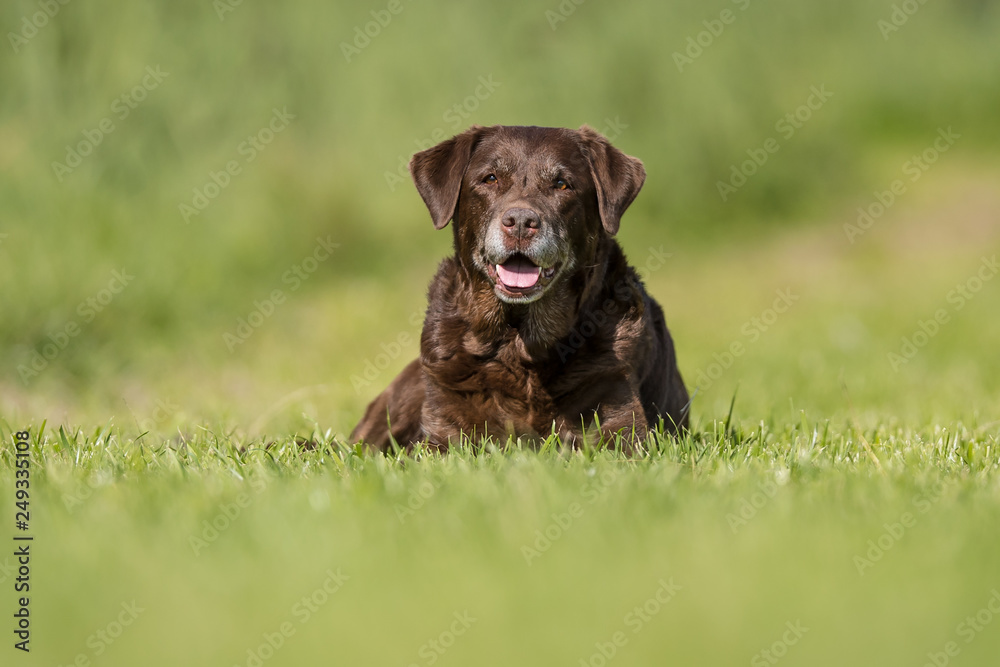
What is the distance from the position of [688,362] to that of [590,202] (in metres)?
4.63

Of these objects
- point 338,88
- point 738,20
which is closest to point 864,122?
point 738,20

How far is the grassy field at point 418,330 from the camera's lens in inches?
104

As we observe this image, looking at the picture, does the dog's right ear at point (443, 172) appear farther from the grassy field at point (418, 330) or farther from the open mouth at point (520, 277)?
the grassy field at point (418, 330)

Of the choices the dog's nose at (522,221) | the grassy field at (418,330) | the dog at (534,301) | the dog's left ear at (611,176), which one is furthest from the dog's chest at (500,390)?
the dog's left ear at (611,176)

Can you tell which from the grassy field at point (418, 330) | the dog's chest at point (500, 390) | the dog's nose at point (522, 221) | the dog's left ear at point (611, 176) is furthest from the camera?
the dog's left ear at point (611, 176)

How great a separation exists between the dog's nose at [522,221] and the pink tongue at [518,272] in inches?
8.4

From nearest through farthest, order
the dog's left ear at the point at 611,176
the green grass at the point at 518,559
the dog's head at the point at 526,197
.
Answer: the green grass at the point at 518,559, the dog's head at the point at 526,197, the dog's left ear at the point at 611,176

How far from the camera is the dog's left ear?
4.71 m

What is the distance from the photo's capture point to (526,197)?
4.50m

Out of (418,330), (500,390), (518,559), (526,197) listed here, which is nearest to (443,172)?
(526,197)

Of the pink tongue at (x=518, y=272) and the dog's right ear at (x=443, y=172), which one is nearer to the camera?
the pink tongue at (x=518, y=272)

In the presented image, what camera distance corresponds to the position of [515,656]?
7.97ft

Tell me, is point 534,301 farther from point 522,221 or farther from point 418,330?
point 418,330

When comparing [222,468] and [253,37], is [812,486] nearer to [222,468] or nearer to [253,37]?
[222,468]
